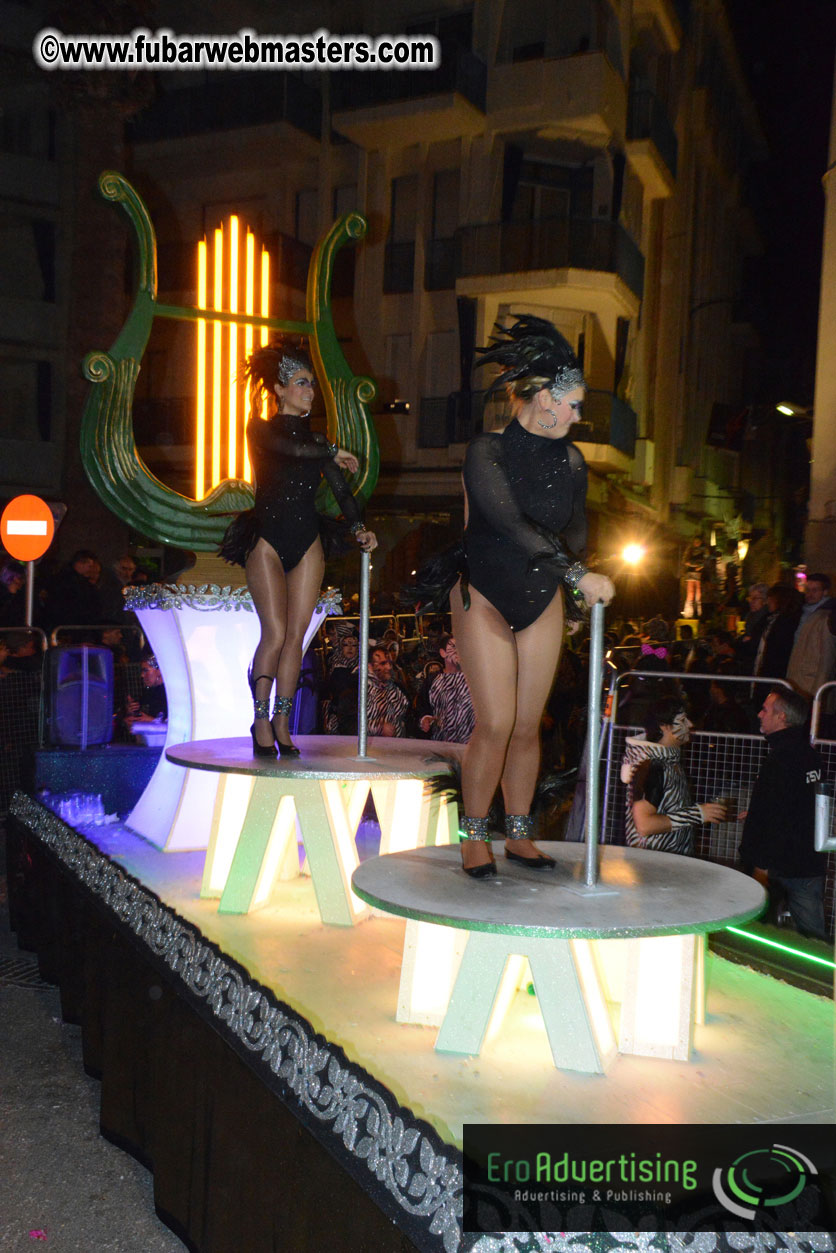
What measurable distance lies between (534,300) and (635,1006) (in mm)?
15747

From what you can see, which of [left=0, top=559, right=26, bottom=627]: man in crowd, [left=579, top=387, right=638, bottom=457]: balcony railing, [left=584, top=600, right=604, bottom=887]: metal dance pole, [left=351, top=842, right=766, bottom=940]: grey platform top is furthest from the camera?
[left=579, top=387, right=638, bottom=457]: balcony railing

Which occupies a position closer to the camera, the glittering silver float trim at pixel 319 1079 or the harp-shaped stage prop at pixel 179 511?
the glittering silver float trim at pixel 319 1079

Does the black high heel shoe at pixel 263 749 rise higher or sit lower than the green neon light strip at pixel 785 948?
higher

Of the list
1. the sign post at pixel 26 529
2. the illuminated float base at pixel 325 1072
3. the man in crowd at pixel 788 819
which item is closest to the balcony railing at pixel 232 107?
the sign post at pixel 26 529

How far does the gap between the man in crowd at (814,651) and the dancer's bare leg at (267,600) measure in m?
4.06

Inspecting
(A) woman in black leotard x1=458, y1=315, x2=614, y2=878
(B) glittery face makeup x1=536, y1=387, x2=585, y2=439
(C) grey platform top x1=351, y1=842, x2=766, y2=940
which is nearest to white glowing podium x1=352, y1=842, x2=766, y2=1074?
(C) grey platform top x1=351, y1=842, x2=766, y2=940

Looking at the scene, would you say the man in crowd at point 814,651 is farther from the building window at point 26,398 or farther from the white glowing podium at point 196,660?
the building window at point 26,398

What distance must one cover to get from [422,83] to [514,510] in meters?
16.0

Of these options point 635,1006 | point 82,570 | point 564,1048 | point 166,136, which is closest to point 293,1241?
point 564,1048

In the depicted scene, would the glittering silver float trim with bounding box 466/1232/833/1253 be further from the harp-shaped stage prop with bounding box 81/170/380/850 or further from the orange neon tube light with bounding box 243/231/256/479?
the orange neon tube light with bounding box 243/231/256/479

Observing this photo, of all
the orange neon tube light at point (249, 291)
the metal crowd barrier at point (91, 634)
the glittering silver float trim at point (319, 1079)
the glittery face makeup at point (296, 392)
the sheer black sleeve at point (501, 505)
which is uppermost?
the orange neon tube light at point (249, 291)

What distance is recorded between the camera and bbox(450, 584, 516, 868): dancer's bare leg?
2.67 m

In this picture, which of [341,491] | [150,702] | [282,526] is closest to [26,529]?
[150,702]

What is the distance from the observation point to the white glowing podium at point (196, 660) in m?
4.42
